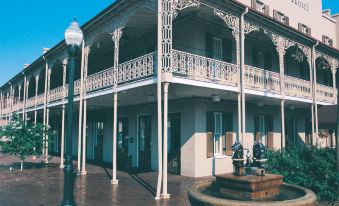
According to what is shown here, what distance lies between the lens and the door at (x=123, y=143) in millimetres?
17125

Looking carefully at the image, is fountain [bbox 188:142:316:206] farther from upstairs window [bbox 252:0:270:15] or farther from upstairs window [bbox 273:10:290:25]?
upstairs window [bbox 273:10:290:25]

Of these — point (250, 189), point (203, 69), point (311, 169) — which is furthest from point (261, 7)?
point (250, 189)

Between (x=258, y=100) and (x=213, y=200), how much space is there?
35.3ft

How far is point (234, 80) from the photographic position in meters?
12.2

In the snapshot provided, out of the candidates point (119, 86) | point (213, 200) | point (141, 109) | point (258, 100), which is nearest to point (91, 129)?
point (141, 109)

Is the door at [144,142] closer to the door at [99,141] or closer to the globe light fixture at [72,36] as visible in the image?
the door at [99,141]

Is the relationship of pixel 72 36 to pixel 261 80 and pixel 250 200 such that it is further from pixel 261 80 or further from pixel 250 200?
pixel 261 80

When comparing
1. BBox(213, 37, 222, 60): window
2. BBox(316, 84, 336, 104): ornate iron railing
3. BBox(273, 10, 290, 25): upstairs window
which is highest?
BBox(273, 10, 290, 25): upstairs window

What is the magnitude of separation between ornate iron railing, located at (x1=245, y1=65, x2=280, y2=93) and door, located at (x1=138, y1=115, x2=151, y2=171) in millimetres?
5537

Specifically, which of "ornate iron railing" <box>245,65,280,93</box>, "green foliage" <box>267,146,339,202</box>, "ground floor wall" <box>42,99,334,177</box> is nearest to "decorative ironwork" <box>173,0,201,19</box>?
"ornate iron railing" <box>245,65,280,93</box>

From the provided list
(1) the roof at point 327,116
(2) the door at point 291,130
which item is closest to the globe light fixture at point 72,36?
(1) the roof at point 327,116

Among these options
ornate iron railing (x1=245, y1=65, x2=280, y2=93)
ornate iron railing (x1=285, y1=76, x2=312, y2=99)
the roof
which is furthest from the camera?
the roof

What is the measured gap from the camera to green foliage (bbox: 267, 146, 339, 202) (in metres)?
9.12

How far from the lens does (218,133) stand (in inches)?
565
